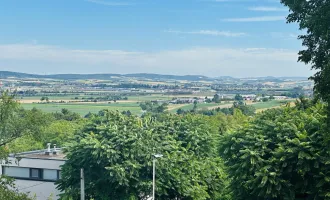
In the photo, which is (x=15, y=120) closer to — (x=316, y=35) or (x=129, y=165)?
(x=129, y=165)

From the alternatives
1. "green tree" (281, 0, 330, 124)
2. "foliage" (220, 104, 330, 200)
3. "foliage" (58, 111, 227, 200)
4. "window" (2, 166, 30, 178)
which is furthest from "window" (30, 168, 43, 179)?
"green tree" (281, 0, 330, 124)

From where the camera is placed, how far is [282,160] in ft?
72.6

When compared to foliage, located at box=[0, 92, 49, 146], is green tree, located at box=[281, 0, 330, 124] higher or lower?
higher

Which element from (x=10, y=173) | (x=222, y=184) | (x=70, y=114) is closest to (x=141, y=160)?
(x=222, y=184)

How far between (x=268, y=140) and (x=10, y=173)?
68.8ft

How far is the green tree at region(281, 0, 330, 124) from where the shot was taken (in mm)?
12312

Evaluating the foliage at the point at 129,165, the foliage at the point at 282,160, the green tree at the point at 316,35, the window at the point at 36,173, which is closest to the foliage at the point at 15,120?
the foliage at the point at 129,165

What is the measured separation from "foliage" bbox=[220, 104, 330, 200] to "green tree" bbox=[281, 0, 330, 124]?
7720 mm

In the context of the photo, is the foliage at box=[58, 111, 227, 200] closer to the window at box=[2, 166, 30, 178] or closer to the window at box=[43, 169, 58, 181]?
the window at box=[43, 169, 58, 181]

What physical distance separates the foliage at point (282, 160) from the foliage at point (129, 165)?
3583 mm

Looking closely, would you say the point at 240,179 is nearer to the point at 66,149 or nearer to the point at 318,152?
the point at 318,152

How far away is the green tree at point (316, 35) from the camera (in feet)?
40.4

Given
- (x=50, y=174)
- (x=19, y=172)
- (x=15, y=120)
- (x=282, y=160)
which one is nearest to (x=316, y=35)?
(x=282, y=160)

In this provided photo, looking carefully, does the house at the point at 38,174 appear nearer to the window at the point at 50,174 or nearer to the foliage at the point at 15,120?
the window at the point at 50,174
